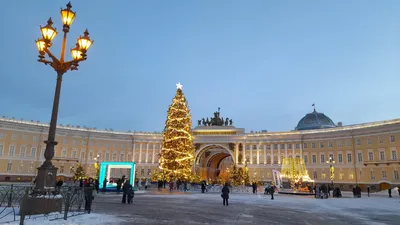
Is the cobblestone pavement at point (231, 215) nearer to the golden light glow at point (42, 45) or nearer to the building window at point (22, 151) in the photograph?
the golden light glow at point (42, 45)

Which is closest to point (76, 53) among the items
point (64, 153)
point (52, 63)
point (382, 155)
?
point (52, 63)

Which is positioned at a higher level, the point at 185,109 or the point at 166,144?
the point at 185,109

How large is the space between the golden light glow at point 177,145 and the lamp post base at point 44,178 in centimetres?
2466

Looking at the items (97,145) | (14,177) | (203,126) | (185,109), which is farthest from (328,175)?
(14,177)

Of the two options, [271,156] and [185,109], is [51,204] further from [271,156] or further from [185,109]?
[271,156]

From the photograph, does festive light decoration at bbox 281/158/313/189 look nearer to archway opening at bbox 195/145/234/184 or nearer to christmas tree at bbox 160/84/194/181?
christmas tree at bbox 160/84/194/181

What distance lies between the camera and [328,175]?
65.2 m

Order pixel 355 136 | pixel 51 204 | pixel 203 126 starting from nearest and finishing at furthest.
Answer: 1. pixel 51 204
2. pixel 355 136
3. pixel 203 126

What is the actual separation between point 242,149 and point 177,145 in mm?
43273

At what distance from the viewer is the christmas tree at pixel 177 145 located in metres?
36.0

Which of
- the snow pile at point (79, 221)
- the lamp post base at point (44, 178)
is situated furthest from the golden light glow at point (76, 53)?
the snow pile at point (79, 221)

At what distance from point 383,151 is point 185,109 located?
1569 inches

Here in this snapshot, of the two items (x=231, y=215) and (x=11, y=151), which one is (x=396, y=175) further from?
(x=11, y=151)

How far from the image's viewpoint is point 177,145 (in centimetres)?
3634
